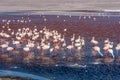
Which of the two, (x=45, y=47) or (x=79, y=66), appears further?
(x=45, y=47)

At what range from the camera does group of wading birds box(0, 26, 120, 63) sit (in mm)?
18609

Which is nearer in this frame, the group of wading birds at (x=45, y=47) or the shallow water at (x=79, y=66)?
Answer: the shallow water at (x=79, y=66)

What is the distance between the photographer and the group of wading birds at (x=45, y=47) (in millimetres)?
18609

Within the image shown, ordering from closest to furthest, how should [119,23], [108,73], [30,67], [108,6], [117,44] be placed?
1. [108,73]
2. [30,67]
3. [117,44]
4. [119,23]
5. [108,6]

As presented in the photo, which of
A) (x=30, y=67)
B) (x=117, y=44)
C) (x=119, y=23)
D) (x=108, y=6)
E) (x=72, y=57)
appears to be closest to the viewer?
(x=30, y=67)

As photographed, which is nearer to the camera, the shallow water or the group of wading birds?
the shallow water

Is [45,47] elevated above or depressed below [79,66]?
below

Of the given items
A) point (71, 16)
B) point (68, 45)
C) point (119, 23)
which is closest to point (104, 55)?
point (68, 45)

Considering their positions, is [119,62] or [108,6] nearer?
[119,62]

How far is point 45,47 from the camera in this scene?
20.3 metres

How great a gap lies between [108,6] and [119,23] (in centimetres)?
1086

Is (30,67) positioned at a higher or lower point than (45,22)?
higher

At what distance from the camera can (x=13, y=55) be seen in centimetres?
1900

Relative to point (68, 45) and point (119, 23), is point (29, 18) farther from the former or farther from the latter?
point (68, 45)
